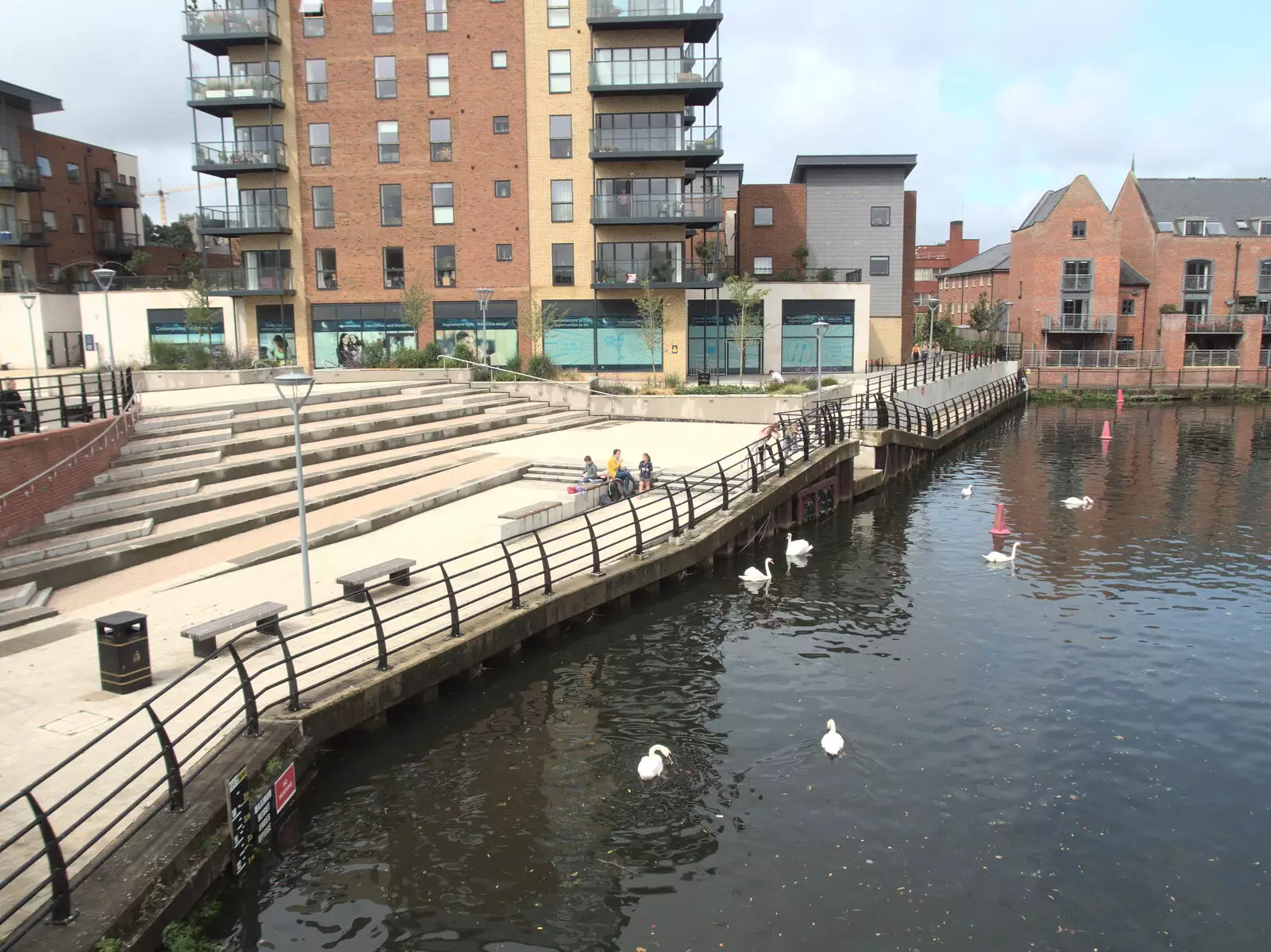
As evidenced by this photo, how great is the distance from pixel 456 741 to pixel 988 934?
22.5 ft

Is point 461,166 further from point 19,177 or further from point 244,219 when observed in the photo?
point 19,177

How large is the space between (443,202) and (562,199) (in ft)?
19.5

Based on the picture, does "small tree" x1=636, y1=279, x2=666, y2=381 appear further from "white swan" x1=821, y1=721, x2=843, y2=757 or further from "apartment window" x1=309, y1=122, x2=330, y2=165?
"white swan" x1=821, y1=721, x2=843, y2=757

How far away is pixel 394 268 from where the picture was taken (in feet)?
154

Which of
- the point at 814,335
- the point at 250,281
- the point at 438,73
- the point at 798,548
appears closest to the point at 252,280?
the point at 250,281

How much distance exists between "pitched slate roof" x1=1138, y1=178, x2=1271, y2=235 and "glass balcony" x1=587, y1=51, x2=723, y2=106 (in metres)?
44.0

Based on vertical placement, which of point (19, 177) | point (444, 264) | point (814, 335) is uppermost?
point (19, 177)

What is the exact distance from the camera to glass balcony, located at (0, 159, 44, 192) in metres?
52.8

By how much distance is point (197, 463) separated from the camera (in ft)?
74.0

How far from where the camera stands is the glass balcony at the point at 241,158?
1783 inches

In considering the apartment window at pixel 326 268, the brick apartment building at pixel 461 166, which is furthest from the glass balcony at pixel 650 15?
the apartment window at pixel 326 268

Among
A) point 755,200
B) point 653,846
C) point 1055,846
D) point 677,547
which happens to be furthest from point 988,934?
point 755,200

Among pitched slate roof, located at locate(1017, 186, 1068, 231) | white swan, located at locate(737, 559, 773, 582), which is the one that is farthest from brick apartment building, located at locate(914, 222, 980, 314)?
white swan, located at locate(737, 559, 773, 582)

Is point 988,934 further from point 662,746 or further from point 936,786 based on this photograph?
point 662,746
